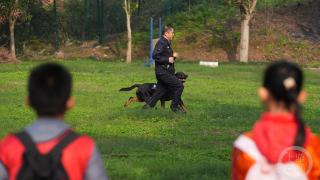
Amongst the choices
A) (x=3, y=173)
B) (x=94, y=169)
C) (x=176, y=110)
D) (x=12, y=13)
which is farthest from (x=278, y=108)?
(x=12, y=13)

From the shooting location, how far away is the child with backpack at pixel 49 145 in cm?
408

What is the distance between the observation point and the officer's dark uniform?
15164 mm

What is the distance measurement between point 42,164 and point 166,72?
447 inches

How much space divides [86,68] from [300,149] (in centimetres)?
2914

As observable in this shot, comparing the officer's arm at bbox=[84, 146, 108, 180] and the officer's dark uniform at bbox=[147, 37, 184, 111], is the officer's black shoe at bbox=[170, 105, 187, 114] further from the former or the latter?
the officer's arm at bbox=[84, 146, 108, 180]

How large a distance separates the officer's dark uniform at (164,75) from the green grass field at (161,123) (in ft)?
1.15

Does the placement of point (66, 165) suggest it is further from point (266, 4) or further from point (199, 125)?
point (266, 4)

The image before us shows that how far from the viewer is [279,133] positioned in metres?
4.21

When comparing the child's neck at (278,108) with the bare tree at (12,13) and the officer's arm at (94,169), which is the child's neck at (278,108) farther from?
the bare tree at (12,13)

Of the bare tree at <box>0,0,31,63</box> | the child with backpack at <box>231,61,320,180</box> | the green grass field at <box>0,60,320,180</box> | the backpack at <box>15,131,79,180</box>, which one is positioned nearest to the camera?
the backpack at <box>15,131,79,180</box>

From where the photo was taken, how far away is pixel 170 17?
47062 millimetres

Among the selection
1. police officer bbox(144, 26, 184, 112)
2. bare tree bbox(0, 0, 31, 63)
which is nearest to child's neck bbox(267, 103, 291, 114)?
police officer bbox(144, 26, 184, 112)

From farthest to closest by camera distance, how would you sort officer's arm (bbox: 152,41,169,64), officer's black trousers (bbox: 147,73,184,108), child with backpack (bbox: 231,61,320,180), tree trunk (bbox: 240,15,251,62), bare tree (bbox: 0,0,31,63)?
bare tree (bbox: 0,0,31,63) < tree trunk (bbox: 240,15,251,62) < officer's black trousers (bbox: 147,73,184,108) < officer's arm (bbox: 152,41,169,64) < child with backpack (bbox: 231,61,320,180)

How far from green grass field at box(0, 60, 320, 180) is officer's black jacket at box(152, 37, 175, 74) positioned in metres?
0.92
